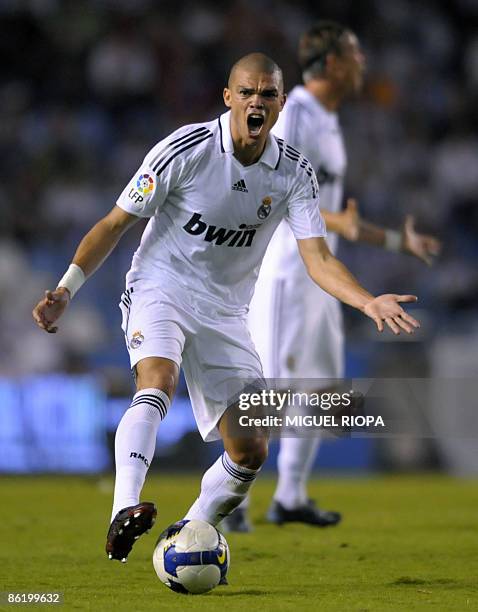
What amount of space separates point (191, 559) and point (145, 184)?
159 cm

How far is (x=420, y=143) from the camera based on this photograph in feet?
51.0

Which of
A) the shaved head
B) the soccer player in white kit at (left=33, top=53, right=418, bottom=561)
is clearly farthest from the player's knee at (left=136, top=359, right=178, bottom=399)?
the shaved head

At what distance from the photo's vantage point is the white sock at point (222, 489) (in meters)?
5.32

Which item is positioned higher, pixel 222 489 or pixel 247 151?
pixel 247 151

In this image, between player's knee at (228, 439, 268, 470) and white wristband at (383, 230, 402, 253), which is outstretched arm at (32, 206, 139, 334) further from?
white wristband at (383, 230, 402, 253)

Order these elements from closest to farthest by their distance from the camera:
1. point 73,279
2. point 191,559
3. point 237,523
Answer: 1. point 191,559
2. point 73,279
3. point 237,523

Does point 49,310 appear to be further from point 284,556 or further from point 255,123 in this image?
point 284,556

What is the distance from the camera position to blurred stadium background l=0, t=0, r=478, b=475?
11984 mm

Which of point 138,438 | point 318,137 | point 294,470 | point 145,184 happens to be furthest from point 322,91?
point 138,438

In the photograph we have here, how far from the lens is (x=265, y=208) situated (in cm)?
549

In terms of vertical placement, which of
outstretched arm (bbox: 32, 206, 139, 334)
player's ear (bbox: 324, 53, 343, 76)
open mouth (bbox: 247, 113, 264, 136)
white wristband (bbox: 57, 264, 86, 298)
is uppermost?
player's ear (bbox: 324, 53, 343, 76)

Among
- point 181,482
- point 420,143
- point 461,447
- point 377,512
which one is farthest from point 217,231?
point 420,143

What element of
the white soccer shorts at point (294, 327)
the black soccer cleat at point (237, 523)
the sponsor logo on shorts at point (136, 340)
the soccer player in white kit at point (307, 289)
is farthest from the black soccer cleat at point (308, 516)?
the sponsor logo on shorts at point (136, 340)

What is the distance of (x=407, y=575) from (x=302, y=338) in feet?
8.15
